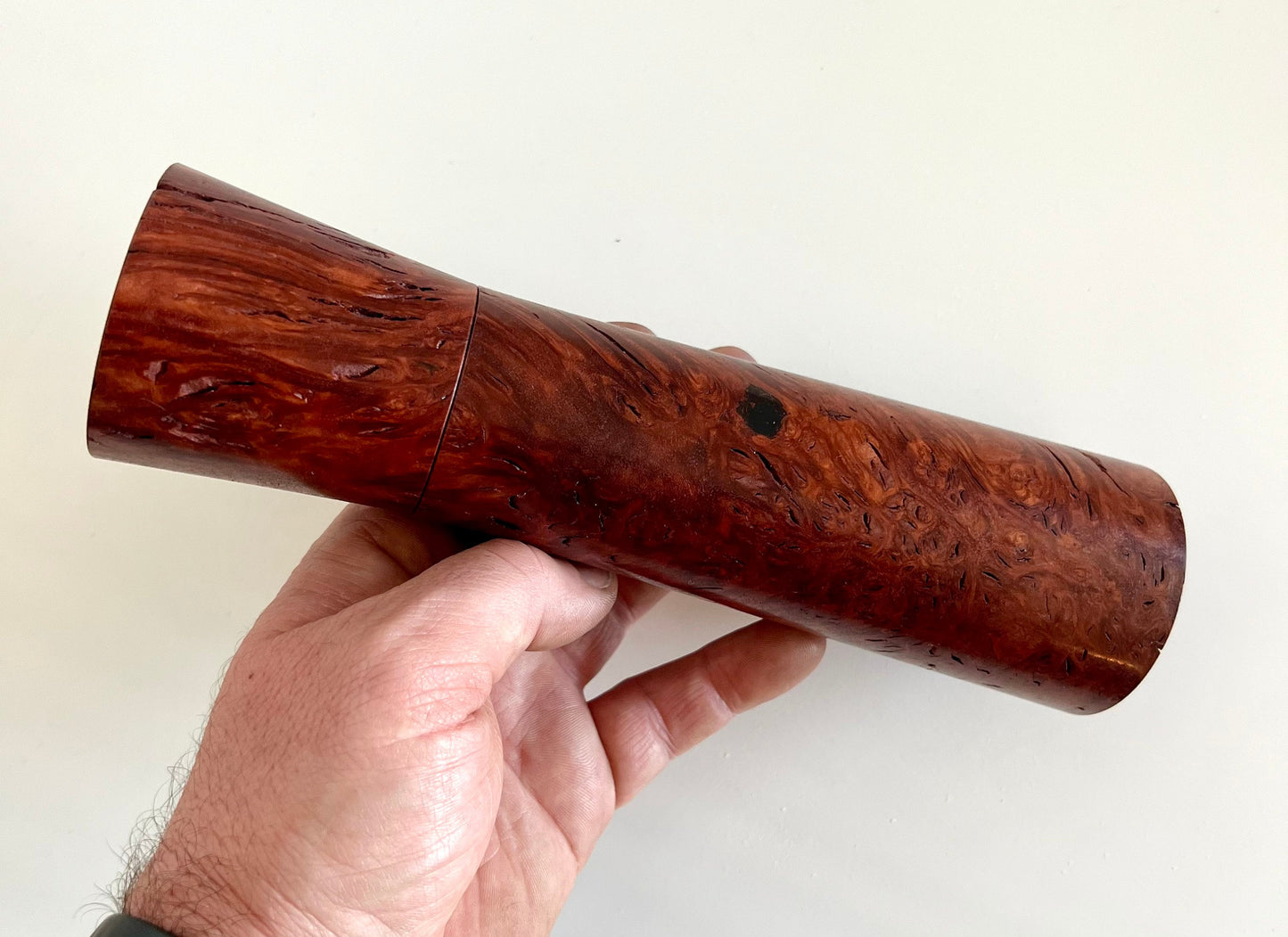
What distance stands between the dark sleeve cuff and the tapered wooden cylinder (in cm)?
43

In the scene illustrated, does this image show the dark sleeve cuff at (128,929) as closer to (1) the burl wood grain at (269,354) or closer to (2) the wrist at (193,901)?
(2) the wrist at (193,901)

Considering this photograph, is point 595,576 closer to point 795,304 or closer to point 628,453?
point 628,453

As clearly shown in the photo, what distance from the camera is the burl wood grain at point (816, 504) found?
33.0 inches

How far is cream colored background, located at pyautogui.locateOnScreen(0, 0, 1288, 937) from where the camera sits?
1246 millimetres

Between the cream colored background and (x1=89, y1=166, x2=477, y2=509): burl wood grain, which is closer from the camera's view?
(x1=89, y1=166, x2=477, y2=509): burl wood grain

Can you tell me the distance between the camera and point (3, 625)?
1380mm

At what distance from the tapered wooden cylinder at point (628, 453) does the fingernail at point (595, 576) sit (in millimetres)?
57

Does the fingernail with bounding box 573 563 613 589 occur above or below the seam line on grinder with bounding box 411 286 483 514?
below

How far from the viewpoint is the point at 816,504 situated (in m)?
0.89

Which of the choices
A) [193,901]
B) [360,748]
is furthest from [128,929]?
[360,748]

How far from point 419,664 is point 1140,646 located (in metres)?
0.78

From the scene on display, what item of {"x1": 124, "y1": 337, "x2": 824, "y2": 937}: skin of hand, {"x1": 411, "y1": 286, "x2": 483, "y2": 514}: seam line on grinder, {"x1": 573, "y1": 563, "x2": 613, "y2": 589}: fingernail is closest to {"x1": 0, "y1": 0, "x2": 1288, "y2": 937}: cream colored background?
{"x1": 573, "y1": 563, "x2": 613, "y2": 589}: fingernail

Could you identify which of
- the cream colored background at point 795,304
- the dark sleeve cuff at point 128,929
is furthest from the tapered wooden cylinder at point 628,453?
the dark sleeve cuff at point 128,929

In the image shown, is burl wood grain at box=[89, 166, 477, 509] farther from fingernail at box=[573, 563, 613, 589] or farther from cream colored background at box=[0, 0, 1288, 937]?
cream colored background at box=[0, 0, 1288, 937]
